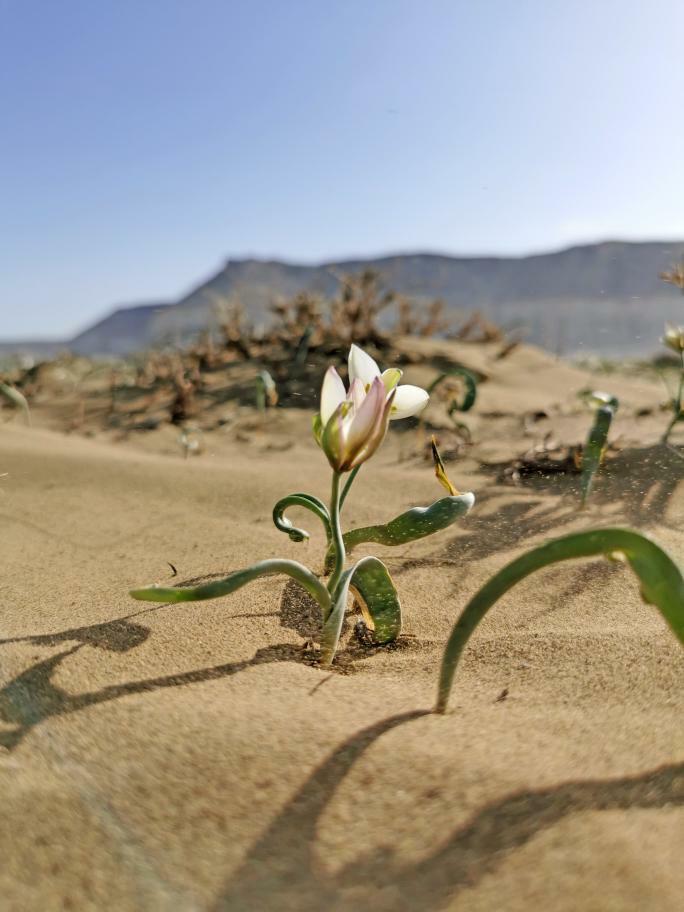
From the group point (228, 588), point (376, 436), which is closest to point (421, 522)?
point (376, 436)

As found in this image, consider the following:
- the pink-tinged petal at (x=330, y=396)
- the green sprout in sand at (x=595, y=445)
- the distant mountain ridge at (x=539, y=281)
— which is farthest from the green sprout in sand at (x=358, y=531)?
the distant mountain ridge at (x=539, y=281)

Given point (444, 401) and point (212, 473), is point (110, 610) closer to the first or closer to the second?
point (212, 473)

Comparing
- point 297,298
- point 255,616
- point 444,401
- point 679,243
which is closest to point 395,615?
point 255,616

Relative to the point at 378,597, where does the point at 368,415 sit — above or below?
above

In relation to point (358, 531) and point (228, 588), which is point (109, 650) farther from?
point (358, 531)

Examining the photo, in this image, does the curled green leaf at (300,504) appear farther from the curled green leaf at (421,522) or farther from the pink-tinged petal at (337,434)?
the pink-tinged petal at (337,434)

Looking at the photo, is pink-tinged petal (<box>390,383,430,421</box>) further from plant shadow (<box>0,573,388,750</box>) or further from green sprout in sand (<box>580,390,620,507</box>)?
green sprout in sand (<box>580,390,620,507</box>)

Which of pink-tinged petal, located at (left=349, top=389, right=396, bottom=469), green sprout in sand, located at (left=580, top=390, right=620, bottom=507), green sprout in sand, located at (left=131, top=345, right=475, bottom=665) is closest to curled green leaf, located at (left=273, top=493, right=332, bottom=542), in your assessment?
green sprout in sand, located at (left=131, top=345, right=475, bottom=665)
